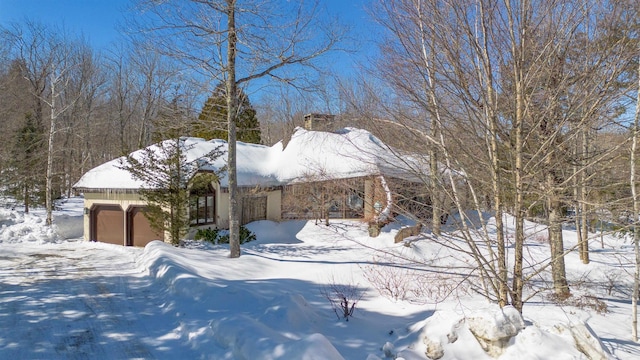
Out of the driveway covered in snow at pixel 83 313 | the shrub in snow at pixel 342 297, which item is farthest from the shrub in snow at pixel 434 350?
the driveway covered in snow at pixel 83 313

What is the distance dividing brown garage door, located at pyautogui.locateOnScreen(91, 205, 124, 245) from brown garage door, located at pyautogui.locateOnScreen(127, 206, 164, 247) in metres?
0.50

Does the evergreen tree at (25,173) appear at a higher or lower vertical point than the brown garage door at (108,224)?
higher

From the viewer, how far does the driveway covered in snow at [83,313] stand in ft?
14.5

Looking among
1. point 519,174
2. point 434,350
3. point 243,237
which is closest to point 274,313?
point 434,350

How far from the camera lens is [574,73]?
3.48 meters

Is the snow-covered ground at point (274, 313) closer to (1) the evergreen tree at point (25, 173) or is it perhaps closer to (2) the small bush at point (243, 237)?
(2) the small bush at point (243, 237)

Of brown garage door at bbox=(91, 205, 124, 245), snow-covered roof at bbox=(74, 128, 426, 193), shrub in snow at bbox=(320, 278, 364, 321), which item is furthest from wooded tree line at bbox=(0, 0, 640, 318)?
brown garage door at bbox=(91, 205, 124, 245)

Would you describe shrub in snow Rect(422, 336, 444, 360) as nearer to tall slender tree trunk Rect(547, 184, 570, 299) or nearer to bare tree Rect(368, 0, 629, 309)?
bare tree Rect(368, 0, 629, 309)

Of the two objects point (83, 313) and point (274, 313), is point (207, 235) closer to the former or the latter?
point (83, 313)

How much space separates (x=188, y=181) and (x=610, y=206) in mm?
11764

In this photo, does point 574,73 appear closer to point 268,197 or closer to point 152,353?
point 152,353

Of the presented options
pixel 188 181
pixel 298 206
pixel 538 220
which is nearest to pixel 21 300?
pixel 188 181

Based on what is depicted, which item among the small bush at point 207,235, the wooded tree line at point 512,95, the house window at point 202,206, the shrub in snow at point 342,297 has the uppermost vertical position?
the wooded tree line at point 512,95

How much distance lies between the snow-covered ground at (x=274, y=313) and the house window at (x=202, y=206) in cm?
357
